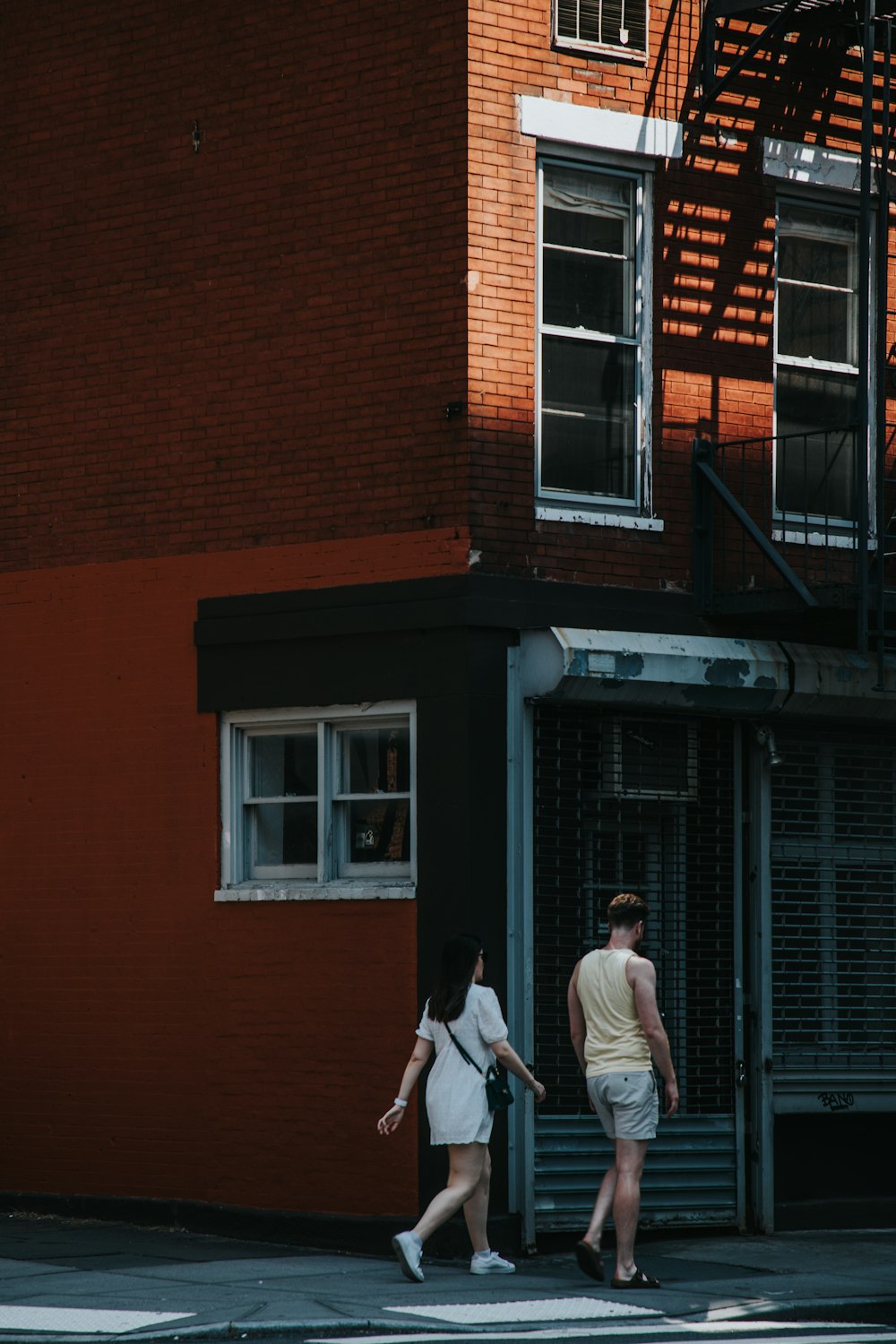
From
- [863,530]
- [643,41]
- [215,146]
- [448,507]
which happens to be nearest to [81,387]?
[215,146]

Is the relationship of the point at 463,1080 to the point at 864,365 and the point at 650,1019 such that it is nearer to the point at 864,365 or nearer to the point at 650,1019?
the point at 650,1019

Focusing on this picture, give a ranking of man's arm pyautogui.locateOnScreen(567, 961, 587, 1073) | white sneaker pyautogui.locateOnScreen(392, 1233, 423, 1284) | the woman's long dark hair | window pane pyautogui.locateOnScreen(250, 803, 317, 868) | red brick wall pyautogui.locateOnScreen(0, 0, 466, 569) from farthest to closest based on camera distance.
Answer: window pane pyautogui.locateOnScreen(250, 803, 317, 868)
red brick wall pyautogui.locateOnScreen(0, 0, 466, 569)
man's arm pyautogui.locateOnScreen(567, 961, 587, 1073)
the woman's long dark hair
white sneaker pyautogui.locateOnScreen(392, 1233, 423, 1284)

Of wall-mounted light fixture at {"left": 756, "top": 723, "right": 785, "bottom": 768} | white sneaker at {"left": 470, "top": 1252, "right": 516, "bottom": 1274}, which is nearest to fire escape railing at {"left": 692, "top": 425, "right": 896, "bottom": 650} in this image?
wall-mounted light fixture at {"left": 756, "top": 723, "right": 785, "bottom": 768}

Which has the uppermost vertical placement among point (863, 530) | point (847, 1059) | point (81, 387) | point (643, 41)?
point (643, 41)

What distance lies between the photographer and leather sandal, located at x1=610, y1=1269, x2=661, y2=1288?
10.8 m

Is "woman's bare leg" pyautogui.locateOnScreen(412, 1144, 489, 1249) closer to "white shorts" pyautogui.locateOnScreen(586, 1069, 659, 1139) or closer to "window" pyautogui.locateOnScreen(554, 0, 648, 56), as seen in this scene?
"white shorts" pyautogui.locateOnScreen(586, 1069, 659, 1139)

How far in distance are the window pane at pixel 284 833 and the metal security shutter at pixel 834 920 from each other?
2857 mm

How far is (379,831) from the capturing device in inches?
501

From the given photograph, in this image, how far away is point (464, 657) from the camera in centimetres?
1215

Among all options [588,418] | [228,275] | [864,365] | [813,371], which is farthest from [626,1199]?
[228,275]

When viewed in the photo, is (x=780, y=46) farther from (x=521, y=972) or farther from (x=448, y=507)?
(x=521, y=972)

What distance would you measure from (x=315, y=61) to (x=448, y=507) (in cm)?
295

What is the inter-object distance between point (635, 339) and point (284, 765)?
3329 millimetres

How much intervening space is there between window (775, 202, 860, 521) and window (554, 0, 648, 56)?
5.09 ft
